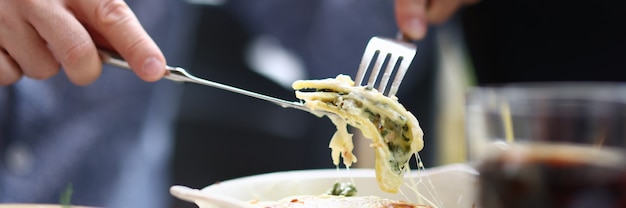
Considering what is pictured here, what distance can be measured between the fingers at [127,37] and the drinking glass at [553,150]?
57 centimetres

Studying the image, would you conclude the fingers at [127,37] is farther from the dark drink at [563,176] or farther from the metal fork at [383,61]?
the dark drink at [563,176]

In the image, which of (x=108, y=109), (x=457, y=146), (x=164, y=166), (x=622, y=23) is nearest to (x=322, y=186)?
(x=108, y=109)

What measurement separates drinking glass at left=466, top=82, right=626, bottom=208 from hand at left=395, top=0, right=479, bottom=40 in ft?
2.52

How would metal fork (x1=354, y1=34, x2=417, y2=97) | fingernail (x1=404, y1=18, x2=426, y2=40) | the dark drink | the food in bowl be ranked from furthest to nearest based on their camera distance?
fingernail (x1=404, y1=18, x2=426, y2=40) → metal fork (x1=354, y1=34, x2=417, y2=97) → the food in bowl → the dark drink

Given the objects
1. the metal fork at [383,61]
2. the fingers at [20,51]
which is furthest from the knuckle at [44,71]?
the metal fork at [383,61]

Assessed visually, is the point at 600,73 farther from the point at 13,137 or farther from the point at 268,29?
the point at 13,137

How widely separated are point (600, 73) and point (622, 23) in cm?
17

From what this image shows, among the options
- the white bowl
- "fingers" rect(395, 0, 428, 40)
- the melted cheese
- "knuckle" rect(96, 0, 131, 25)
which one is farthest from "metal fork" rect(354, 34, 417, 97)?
"knuckle" rect(96, 0, 131, 25)

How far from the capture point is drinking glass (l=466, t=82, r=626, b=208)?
0.53 meters

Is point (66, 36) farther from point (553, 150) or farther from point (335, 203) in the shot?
point (553, 150)

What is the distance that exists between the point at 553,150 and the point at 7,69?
861 mm

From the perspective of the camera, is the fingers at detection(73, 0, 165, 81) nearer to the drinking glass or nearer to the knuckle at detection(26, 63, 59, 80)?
the knuckle at detection(26, 63, 59, 80)

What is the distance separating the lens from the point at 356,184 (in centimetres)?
105

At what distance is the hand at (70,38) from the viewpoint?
3.29ft
